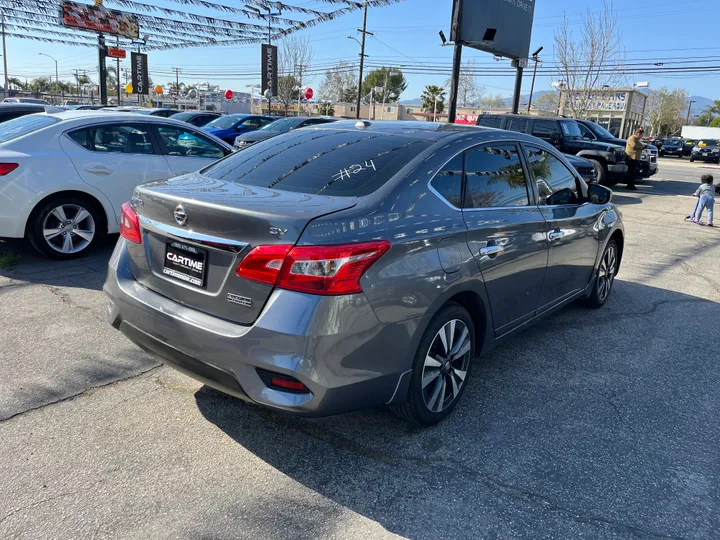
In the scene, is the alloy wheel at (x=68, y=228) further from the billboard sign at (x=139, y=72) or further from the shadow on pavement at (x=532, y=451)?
the billboard sign at (x=139, y=72)

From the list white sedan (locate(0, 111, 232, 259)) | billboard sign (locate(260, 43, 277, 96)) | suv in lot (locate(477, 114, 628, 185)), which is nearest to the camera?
white sedan (locate(0, 111, 232, 259))

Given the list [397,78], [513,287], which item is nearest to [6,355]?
[513,287]

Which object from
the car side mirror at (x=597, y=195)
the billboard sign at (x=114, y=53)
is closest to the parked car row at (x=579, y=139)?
the car side mirror at (x=597, y=195)

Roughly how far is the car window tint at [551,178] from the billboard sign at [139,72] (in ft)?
127

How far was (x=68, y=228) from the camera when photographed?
6148 mm

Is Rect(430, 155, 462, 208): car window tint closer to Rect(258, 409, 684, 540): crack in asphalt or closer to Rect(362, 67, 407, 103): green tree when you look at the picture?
Rect(258, 409, 684, 540): crack in asphalt

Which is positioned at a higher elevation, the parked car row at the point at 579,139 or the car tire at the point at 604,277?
the parked car row at the point at 579,139

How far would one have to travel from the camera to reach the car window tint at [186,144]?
6961 mm

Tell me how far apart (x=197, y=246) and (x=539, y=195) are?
2.54 m

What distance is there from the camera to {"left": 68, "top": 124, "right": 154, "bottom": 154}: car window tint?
6.23 metres

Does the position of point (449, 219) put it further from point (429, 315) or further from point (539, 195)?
point (539, 195)

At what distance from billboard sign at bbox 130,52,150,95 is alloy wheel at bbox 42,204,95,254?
117ft

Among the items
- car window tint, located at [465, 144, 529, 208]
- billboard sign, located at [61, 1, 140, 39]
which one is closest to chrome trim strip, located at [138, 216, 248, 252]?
car window tint, located at [465, 144, 529, 208]

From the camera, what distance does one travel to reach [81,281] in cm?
553
